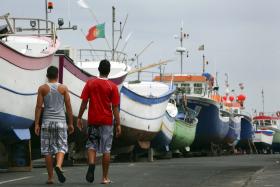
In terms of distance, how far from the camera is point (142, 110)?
2736cm

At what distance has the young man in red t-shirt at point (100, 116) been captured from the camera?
9867mm

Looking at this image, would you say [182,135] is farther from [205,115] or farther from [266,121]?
[266,121]

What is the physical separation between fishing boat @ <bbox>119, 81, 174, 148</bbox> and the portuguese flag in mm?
2286

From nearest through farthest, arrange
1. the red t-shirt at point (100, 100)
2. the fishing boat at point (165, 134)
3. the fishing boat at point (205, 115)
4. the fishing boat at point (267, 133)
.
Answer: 1. the red t-shirt at point (100, 100)
2. the fishing boat at point (165, 134)
3. the fishing boat at point (205, 115)
4. the fishing boat at point (267, 133)

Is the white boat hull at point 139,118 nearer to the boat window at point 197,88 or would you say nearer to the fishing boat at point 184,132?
the fishing boat at point 184,132

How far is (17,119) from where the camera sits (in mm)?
15422

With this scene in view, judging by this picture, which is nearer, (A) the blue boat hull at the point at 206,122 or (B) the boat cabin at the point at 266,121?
(A) the blue boat hull at the point at 206,122

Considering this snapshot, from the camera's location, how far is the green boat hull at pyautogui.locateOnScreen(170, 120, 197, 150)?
37812mm

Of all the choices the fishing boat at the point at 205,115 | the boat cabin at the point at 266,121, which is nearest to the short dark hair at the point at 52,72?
the fishing boat at the point at 205,115

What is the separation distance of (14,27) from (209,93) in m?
33.3

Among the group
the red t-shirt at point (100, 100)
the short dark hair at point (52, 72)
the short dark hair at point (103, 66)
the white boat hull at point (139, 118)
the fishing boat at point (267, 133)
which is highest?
the short dark hair at point (103, 66)

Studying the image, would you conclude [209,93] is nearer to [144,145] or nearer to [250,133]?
[250,133]

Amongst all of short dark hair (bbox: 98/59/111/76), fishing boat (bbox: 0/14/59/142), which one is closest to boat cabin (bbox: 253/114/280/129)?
fishing boat (bbox: 0/14/59/142)

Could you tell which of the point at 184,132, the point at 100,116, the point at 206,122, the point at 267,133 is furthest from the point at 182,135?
the point at 267,133
